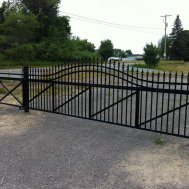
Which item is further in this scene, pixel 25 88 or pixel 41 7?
pixel 41 7

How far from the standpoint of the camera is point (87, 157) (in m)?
5.71

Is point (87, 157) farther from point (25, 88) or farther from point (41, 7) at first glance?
point (41, 7)

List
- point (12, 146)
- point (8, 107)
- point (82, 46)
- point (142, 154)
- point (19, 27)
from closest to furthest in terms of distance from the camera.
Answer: point (142, 154) < point (12, 146) < point (8, 107) < point (19, 27) < point (82, 46)

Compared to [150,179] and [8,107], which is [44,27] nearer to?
[8,107]

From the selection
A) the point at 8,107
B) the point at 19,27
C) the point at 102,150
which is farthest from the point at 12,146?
the point at 19,27

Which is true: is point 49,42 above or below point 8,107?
above

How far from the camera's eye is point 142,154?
590cm

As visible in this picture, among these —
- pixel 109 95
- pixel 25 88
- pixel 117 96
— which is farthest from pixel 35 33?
pixel 117 96

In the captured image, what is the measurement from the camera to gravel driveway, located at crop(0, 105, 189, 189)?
464 cm

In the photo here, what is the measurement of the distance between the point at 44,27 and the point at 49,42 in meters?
4.02

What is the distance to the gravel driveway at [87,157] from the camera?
464cm

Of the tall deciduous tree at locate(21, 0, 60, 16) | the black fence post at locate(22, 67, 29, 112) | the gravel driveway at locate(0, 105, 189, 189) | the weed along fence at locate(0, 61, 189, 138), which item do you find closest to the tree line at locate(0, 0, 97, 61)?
the tall deciduous tree at locate(21, 0, 60, 16)

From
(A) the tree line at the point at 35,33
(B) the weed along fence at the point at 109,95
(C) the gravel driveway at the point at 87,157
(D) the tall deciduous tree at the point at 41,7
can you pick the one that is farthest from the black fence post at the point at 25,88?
(D) the tall deciduous tree at the point at 41,7

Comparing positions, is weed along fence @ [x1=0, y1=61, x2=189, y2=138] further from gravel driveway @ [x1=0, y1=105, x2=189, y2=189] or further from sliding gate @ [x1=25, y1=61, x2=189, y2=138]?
gravel driveway @ [x1=0, y1=105, x2=189, y2=189]
